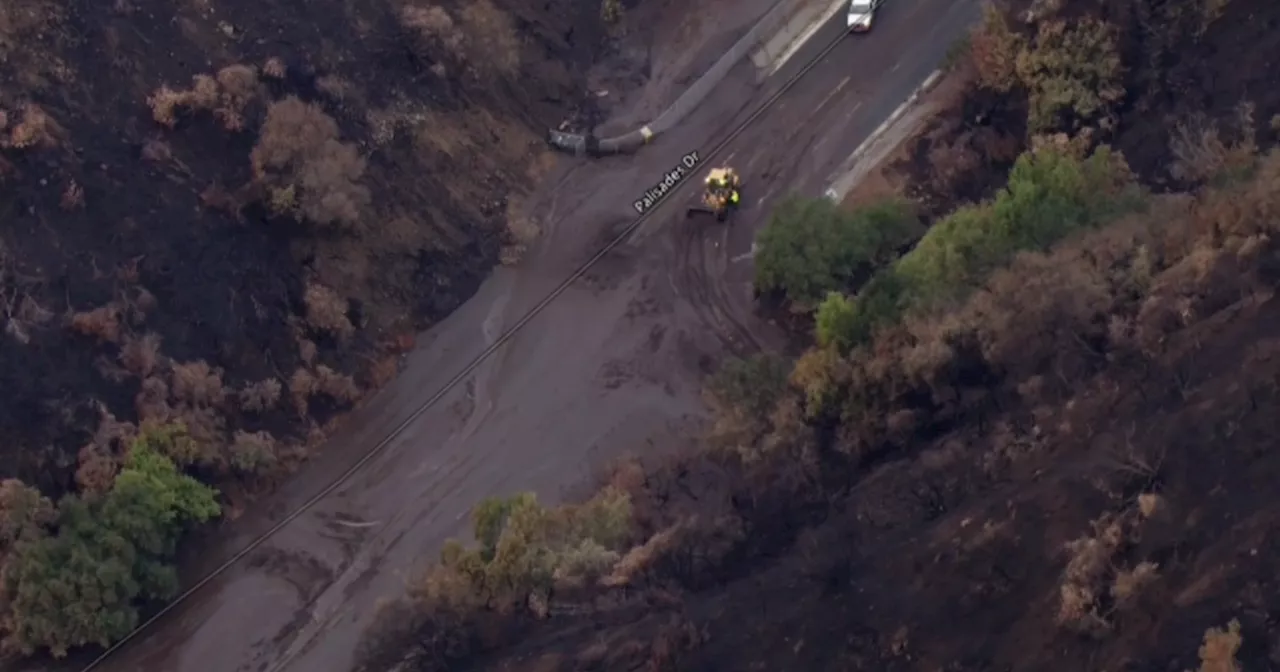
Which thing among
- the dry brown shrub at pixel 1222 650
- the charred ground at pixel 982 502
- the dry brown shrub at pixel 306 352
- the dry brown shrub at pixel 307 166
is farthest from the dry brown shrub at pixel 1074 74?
the dry brown shrub at pixel 306 352

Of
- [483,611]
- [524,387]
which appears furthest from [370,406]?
[483,611]

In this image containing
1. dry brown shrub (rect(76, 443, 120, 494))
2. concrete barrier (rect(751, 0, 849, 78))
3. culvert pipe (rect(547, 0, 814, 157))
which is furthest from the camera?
concrete barrier (rect(751, 0, 849, 78))

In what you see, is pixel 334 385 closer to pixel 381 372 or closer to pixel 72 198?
pixel 381 372

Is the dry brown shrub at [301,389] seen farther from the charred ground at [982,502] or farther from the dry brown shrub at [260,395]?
the charred ground at [982,502]

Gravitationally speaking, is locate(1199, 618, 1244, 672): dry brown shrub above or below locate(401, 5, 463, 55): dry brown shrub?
below

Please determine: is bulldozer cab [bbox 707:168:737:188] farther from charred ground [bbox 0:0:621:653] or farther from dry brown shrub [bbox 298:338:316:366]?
dry brown shrub [bbox 298:338:316:366]

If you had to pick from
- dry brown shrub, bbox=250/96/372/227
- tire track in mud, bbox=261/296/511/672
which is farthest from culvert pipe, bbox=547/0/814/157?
tire track in mud, bbox=261/296/511/672
